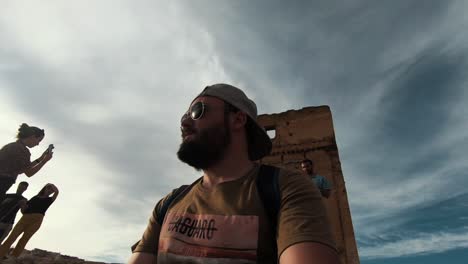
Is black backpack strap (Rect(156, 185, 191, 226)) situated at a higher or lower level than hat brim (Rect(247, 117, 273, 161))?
lower

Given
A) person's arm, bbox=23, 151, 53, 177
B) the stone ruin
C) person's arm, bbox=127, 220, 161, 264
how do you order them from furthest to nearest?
the stone ruin, person's arm, bbox=23, 151, 53, 177, person's arm, bbox=127, 220, 161, 264

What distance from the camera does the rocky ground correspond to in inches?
248

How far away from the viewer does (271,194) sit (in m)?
1.51

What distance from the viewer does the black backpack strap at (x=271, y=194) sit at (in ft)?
4.76

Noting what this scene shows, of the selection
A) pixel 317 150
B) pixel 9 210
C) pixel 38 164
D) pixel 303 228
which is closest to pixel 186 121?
pixel 303 228

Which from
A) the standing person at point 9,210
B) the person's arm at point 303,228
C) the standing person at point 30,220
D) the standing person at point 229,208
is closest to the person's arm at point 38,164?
the standing person at point 9,210

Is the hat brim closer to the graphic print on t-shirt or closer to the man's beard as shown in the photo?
the man's beard

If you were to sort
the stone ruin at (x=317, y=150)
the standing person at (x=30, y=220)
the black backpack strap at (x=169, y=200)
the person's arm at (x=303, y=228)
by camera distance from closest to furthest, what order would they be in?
1. the person's arm at (x=303, y=228)
2. the black backpack strap at (x=169, y=200)
3. the standing person at (x=30, y=220)
4. the stone ruin at (x=317, y=150)

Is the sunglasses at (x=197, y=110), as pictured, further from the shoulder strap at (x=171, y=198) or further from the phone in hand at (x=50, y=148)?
the phone in hand at (x=50, y=148)

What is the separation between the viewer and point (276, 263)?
4.68 ft

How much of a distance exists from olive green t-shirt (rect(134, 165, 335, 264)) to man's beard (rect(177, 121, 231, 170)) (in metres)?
0.35

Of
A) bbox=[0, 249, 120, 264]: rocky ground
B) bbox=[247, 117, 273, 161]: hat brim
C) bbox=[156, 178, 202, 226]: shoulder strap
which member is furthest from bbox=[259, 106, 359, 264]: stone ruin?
bbox=[156, 178, 202, 226]: shoulder strap

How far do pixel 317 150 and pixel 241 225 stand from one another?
32.2ft

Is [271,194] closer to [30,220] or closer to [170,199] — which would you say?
[170,199]
